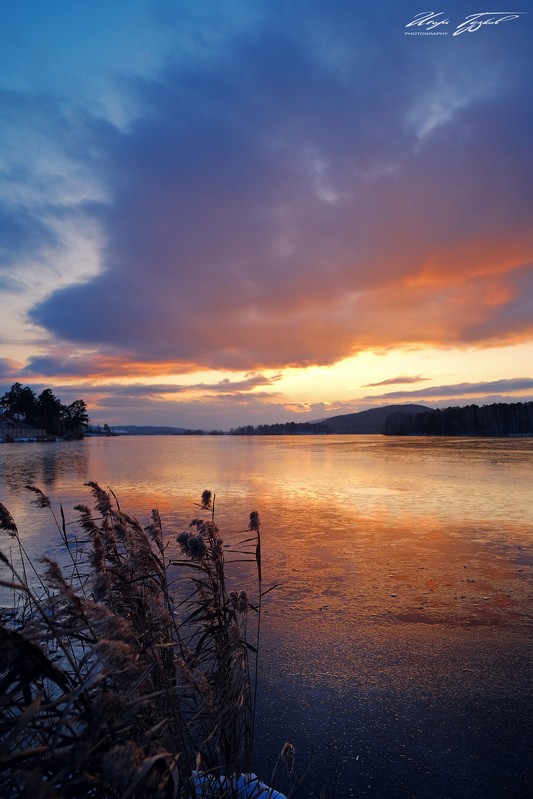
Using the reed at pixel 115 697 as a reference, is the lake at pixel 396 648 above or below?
below

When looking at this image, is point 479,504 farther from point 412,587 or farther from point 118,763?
point 118,763

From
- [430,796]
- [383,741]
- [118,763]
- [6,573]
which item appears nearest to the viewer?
[118,763]

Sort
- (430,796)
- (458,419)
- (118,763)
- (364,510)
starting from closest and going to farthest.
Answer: (118,763) < (430,796) < (364,510) < (458,419)

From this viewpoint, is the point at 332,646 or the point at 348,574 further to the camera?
the point at 348,574

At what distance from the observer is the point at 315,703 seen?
386 centimetres

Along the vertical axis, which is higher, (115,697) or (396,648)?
(115,697)

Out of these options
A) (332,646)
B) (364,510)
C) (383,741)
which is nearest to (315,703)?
(383,741)

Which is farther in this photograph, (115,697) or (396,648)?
(396,648)

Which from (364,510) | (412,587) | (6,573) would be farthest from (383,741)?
(364,510)

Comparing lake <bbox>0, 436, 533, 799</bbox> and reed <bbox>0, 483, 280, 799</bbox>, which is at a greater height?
reed <bbox>0, 483, 280, 799</bbox>

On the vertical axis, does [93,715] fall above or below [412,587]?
above

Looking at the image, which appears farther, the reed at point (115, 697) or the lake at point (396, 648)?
the lake at point (396, 648)

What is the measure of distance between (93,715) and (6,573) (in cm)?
706

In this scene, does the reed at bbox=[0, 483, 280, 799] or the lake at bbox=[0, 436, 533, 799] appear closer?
the reed at bbox=[0, 483, 280, 799]
